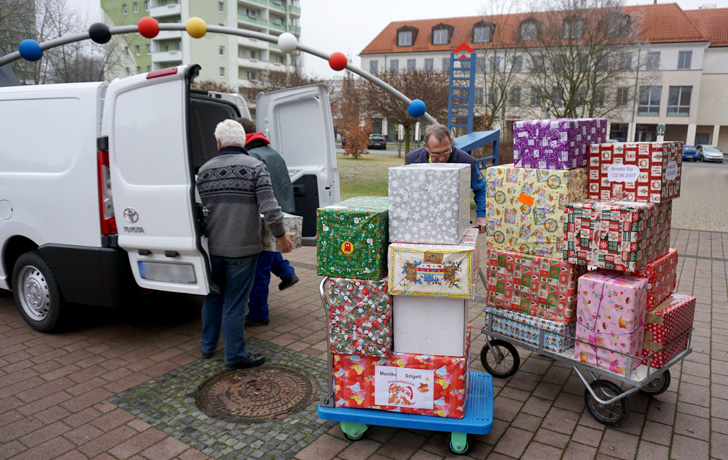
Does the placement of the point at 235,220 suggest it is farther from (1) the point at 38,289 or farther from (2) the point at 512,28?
(2) the point at 512,28

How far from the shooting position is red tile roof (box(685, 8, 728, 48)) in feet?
147

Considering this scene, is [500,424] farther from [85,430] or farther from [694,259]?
[694,259]

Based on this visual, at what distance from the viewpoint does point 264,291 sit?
5.05 metres

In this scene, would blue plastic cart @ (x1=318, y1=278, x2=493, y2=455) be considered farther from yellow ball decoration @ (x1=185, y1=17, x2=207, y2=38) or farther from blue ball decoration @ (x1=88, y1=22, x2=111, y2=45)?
blue ball decoration @ (x1=88, y1=22, x2=111, y2=45)

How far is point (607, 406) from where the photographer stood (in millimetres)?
3379

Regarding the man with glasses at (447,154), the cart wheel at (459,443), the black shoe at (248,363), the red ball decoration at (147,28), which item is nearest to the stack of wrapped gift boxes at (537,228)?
the man with glasses at (447,154)

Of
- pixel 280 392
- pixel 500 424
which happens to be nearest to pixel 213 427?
pixel 280 392

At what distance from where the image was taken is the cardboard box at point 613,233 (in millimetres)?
3057

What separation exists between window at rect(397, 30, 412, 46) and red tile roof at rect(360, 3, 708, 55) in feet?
1.43

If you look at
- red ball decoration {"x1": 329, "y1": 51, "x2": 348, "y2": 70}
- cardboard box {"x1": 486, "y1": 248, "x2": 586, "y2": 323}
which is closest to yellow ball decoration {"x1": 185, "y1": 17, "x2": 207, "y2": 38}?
red ball decoration {"x1": 329, "y1": 51, "x2": 348, "y2": 70}

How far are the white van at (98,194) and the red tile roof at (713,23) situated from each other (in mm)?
52800

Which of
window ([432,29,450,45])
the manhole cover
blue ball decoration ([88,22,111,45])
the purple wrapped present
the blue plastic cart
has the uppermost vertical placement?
window ([432,29,450,45])

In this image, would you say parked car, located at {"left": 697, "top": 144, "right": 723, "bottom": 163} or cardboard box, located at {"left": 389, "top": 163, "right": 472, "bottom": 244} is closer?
cardboard box, located at {"left": 389, "top": 163, "right": 472, "bottom": 244}

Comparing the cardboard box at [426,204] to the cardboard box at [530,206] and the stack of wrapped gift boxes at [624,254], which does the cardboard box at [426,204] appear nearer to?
the cardboard box at [530,206]
